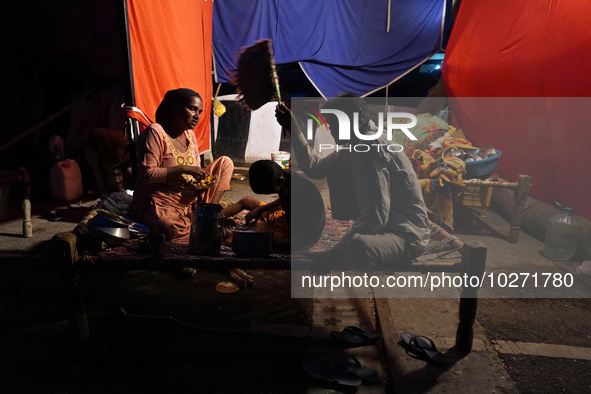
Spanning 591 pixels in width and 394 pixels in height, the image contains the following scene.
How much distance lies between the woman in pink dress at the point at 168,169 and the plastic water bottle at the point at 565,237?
4.01 m

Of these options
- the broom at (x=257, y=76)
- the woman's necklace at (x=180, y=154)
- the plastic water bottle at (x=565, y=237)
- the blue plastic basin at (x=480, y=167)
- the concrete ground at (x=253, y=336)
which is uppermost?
the broom at (x=257, y=76)

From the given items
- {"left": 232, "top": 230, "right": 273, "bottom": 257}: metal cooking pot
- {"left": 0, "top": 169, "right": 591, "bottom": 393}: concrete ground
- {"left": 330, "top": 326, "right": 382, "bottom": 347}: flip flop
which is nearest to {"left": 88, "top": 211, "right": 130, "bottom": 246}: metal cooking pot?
{"left": 0, "top": 169, "right": 591, "bottom": 393}: concrete ground

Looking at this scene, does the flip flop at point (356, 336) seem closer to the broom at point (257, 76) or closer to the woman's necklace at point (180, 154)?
the broom at point (257, 76)

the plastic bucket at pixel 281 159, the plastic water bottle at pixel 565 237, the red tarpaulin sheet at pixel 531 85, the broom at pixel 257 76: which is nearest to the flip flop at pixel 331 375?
the broom at pixel 257 76

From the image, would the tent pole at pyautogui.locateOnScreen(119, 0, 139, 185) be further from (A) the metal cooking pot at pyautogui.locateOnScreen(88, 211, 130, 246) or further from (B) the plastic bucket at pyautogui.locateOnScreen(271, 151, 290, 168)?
(B) the plastic bucket at pyautogui.locateOnScreen(271, 151, 290, 168)

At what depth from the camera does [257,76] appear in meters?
3.50

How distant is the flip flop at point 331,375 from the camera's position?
2.07 m

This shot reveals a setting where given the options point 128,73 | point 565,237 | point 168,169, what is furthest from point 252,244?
point 565,237

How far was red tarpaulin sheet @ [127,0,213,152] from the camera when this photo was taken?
4496 millimetres

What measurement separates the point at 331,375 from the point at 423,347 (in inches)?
27.7

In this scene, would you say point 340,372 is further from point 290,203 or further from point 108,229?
point 108,229

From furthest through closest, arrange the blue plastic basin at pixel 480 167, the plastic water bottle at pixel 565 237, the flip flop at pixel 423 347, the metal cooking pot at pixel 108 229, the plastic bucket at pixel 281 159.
Result: the plastic bucket at pixel 281 159 → the blue plastic basin at pixel 480 167 → the plastic water bottle at pixel 565 237 → the metal cooking pot at pixel 108 229 → the flip flop at pixel 423 347

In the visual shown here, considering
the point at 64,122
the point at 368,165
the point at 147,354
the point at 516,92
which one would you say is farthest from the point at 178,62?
the point at 516,92

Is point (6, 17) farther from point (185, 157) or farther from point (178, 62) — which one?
point (185, 157)
